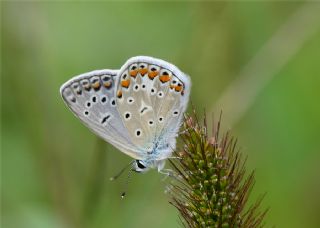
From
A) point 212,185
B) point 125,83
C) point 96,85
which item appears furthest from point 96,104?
point 212,185

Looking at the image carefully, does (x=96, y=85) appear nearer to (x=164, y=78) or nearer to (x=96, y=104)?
(x=96, y=104)

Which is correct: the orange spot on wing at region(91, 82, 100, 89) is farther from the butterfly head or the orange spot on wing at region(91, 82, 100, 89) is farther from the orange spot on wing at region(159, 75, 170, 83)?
the butterfly head

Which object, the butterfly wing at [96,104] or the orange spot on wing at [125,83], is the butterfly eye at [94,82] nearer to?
the butterfly wing at [96,104]

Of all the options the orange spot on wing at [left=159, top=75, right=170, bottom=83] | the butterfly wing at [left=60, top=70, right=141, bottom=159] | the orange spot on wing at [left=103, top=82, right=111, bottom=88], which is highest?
the orange spot on wing at [left=159, top=75, right=170, bottom=83]

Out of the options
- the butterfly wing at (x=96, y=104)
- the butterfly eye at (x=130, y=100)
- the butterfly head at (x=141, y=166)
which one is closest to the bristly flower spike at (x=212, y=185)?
the butterfly head at (x=141, y=166)

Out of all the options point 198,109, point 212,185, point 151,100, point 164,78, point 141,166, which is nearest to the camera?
point 212,185

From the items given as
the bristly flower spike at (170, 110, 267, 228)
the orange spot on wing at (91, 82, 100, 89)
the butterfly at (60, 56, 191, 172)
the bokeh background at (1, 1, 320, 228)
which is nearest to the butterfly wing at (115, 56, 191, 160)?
the butterfly at (60, 56, 191, 172)

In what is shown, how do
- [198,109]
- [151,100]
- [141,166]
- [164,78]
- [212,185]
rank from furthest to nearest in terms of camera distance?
[198,109] → [151,100] → [164,78] → [141,166] → [212,185]

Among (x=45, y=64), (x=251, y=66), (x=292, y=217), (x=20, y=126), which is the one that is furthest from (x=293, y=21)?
(x=20, y=126)
